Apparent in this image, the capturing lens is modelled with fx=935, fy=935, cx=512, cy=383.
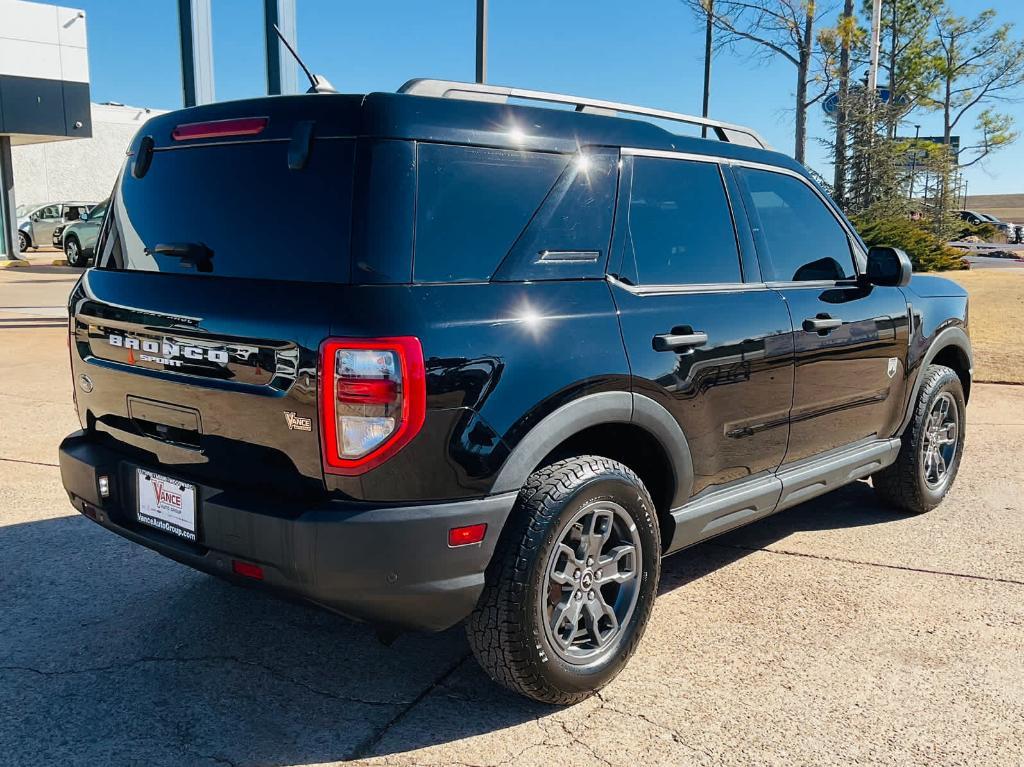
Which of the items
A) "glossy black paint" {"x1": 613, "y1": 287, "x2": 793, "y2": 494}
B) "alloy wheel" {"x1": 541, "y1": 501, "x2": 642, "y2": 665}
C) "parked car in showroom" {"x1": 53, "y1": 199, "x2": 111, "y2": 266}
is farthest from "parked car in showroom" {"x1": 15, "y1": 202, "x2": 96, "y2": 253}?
"alloy wheel" {"x1": 541, "y1": 501, "x2": 642, "y2": 665}

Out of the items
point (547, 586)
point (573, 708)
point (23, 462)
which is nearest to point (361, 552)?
point (547, 586)

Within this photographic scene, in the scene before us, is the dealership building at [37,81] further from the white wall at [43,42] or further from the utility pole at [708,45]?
the utility pole at [708,45]

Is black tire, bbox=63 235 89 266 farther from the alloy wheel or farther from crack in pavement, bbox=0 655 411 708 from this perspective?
the alloy wheel

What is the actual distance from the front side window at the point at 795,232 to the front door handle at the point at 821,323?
0.64 ft

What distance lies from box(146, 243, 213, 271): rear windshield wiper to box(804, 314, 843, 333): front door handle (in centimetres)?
239

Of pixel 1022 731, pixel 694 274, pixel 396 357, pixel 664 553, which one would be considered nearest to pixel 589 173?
pixel 694 274

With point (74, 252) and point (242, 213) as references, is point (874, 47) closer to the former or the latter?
point (74, 252)

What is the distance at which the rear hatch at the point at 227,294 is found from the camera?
2.62m

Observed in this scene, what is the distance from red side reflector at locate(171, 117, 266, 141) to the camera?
2887 millimetres

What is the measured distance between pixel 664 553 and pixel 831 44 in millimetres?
28473

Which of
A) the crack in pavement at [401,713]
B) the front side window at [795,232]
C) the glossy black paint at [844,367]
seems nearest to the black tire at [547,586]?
the crack in pavement at [401,713]

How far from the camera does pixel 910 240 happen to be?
21.0m

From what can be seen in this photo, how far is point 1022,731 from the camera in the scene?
2906mm

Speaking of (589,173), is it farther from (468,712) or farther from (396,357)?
(468,712)
